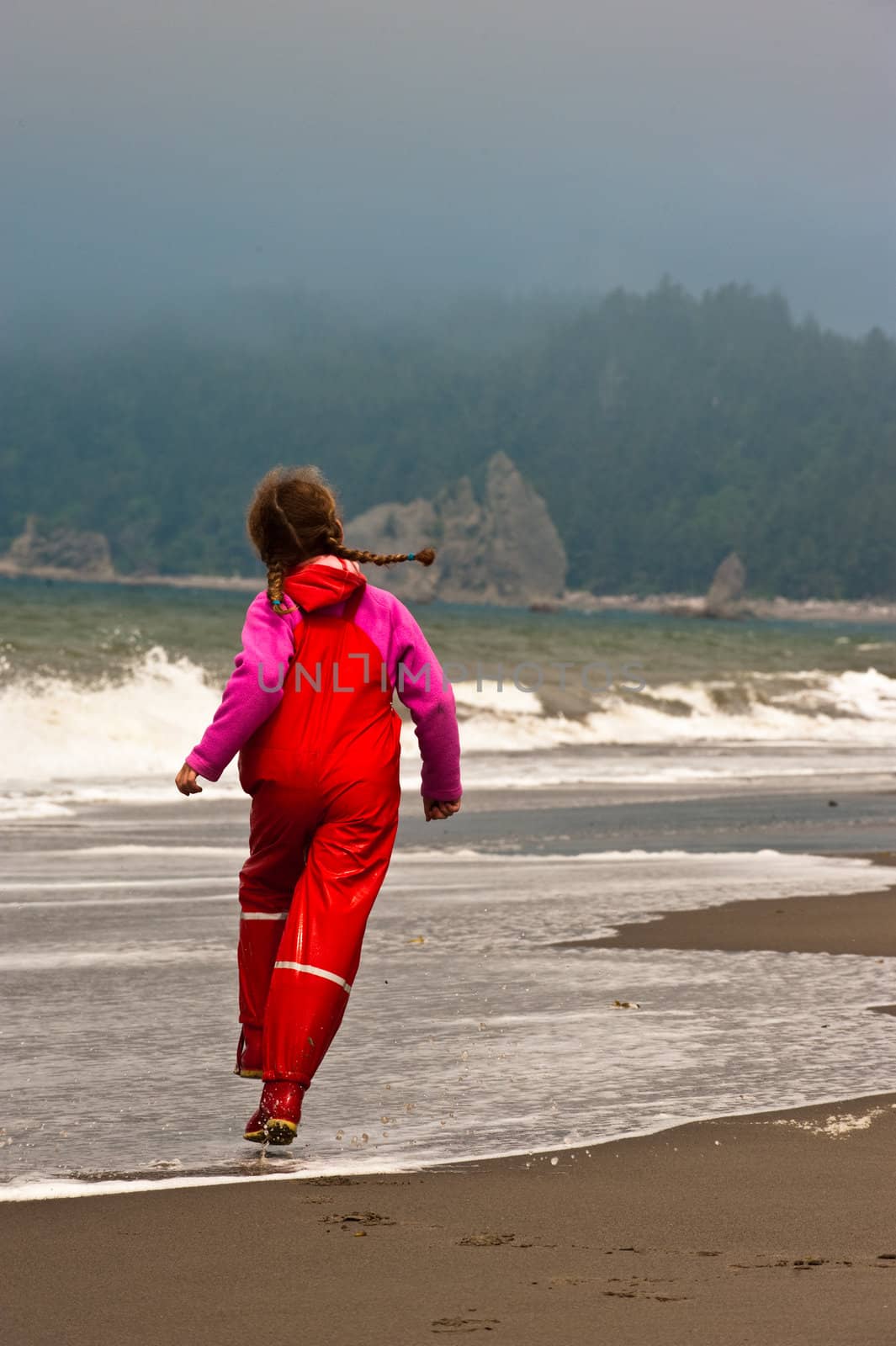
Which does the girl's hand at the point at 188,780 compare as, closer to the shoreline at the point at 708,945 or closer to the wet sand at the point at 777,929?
the shoreline at the point at 708,945

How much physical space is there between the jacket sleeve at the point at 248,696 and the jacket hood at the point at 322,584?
105mm

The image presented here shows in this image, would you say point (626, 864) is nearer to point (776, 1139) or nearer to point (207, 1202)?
point (776, 1139)

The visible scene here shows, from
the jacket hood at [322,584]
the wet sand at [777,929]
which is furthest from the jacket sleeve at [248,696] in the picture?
the wet sand at [777,929]

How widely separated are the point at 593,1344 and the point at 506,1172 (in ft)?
3.83

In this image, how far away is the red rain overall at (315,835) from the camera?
14.5 feet

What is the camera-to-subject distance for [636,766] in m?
22.6

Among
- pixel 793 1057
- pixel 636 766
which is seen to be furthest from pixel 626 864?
pixel 636 766

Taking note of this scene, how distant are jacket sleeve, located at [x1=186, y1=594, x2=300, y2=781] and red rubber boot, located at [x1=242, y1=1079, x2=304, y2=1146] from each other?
2.49 ft

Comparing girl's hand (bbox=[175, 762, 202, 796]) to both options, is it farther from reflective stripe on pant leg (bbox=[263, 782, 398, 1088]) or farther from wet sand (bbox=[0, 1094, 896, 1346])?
wet sand (bbox=[0, 1094, 896, 1346])

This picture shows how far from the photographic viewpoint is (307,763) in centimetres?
446

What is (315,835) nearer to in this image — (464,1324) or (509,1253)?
(509,1253)

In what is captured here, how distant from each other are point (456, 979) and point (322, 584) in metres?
2.74

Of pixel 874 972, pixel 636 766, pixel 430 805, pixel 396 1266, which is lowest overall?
pixel 636 766

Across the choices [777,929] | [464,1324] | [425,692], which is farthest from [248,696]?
[777,929]
